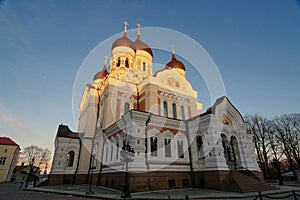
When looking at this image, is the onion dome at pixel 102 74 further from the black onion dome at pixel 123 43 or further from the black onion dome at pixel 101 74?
the black onion dome at pixel 123 43

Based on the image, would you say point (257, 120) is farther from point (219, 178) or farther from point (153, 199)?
point (153, 199)

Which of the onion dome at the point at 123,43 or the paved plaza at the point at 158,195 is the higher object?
the onion dome at the point at 123,43

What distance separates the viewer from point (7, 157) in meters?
35.0

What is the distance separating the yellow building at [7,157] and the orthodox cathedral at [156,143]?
69.6 feet

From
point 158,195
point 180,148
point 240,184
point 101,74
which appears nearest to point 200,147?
point 180,148

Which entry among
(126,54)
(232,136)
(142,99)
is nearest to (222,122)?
Answer: (232,136)

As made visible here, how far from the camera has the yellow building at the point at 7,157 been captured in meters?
34.2

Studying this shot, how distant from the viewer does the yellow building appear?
3416 cm

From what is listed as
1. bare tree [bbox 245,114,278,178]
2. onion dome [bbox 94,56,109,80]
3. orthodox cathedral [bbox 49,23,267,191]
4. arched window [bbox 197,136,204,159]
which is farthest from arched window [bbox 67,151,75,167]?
bare tree [bbox 245,114,278,178]

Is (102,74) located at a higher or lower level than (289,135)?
higher

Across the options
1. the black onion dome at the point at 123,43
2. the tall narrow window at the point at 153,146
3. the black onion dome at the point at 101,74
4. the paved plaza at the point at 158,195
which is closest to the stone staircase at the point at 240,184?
the paved plaza at the point at 158,195

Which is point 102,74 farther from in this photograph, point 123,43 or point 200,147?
point 200,147

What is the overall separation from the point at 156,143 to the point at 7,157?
35463 millimetres

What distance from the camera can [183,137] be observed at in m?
15.5
